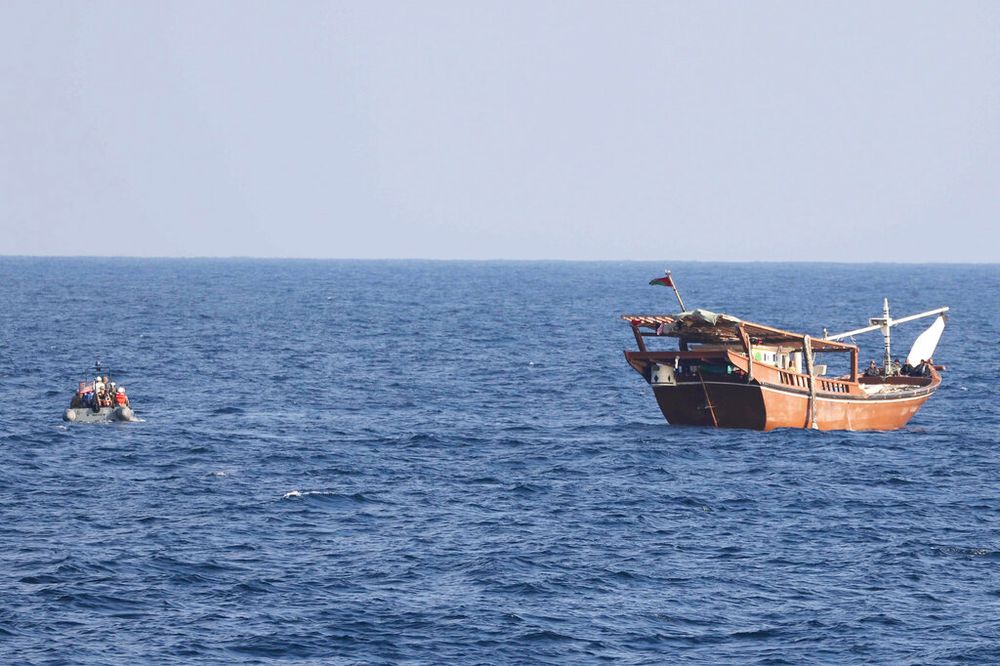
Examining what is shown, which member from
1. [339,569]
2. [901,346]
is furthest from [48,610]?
[901,346]

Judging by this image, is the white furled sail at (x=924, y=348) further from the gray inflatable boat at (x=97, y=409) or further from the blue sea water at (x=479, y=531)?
the gray inflatable boat at (x=97, y=409)

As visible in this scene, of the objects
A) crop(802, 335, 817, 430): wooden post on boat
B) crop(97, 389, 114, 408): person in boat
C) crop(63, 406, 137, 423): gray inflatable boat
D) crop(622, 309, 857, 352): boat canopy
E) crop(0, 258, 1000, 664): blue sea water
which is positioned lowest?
crop(0, 258, 1000, 664): blue sea water

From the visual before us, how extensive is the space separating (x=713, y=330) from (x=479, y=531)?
22.6 metres

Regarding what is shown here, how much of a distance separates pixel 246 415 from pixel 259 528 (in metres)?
29.5

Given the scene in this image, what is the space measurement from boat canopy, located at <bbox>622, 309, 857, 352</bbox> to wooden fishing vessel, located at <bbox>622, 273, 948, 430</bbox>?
48 millimetres

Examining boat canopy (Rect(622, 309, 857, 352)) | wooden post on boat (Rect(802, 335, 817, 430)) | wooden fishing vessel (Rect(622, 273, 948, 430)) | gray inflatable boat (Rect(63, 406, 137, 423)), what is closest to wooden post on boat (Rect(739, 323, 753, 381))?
wooden fishing vessel (Rect(622, 273, 948, 430))

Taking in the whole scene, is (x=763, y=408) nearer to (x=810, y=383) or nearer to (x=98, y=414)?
(x=810, y=383)

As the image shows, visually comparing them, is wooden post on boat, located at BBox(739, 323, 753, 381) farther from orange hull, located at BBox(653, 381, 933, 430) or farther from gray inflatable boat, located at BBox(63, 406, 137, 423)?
gray inflatable boat, located at BBox(63, 406, 137, 423)

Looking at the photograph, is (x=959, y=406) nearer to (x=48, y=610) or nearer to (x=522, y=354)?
(x=522, y=354)

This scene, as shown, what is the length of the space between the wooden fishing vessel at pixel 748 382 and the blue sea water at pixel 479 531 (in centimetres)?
137

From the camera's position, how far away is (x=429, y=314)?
18062cm

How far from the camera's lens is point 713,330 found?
69.2 meters

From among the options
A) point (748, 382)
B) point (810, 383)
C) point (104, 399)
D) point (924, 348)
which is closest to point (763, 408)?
point (748, 382)

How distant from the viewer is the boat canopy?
2685 inches
